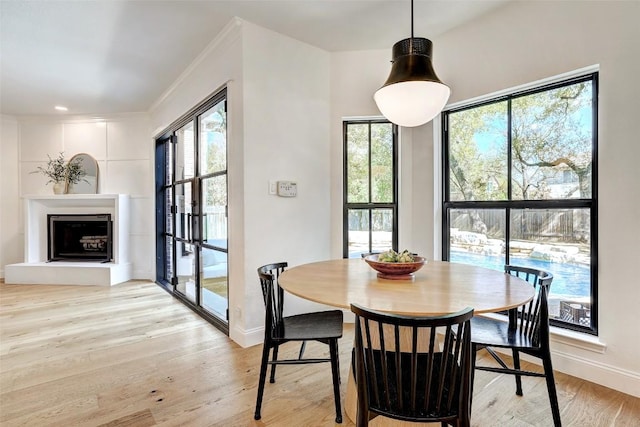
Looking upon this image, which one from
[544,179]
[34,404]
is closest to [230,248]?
[34,404]

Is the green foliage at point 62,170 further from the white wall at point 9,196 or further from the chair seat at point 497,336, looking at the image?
the chair seat at point 497,336

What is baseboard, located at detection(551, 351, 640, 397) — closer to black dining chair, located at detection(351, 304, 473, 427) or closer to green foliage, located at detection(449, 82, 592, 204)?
green foliage, located at detection(449, 82, 592, 204)

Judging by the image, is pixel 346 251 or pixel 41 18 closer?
pixel 41 18

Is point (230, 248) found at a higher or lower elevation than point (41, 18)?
lower

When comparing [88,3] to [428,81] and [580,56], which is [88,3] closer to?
[428,81]

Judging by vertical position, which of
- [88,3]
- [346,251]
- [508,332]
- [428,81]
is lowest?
[508,332]

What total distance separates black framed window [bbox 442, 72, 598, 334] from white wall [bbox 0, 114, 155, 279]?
15.0 feet

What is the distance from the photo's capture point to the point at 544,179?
8.10ft

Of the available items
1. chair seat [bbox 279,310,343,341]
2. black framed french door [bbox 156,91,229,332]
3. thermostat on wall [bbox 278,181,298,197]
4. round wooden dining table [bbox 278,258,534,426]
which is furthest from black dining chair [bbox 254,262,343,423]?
black framed french door [bbox 156,91,229,332]

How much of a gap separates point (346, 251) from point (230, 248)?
1.14m

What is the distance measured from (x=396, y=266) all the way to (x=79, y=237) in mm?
5778

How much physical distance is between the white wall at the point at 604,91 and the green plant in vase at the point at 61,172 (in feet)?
19.2

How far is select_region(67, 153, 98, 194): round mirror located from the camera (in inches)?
214

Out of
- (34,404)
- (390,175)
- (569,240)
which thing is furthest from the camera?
(390,175)
